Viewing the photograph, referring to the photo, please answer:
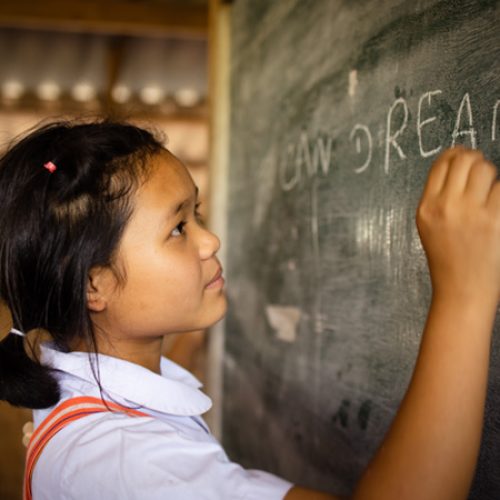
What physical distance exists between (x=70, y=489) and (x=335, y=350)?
54 cm

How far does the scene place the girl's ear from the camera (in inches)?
33.7

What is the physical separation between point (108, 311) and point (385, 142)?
50 cm

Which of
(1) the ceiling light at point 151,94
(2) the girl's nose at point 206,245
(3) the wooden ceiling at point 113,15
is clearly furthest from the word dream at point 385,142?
(1) the ceiling light at point 151,94

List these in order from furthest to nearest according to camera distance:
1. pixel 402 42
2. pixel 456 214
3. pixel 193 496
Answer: pixel 402 42, pixel 193 496, pixel 456 214

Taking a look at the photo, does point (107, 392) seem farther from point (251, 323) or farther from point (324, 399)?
point (251, 323)

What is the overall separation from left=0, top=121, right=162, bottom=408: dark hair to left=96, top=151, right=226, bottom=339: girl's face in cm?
3

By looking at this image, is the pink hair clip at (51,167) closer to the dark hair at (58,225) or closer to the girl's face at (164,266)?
the dark hair at (58,225)

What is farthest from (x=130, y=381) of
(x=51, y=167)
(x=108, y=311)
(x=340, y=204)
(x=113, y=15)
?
(x=113, y=15)

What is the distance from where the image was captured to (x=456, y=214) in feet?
1.69

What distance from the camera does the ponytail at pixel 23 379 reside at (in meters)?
0.84

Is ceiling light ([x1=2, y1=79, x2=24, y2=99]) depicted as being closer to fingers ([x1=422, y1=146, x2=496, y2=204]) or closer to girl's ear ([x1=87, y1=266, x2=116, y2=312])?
girl's ear ([x1=87, y1=266, x2=116, y2=312])

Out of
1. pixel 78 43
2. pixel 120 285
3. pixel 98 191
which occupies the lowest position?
pixel 120 285

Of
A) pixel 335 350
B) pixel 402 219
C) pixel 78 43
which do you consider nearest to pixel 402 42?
pixel 402 219

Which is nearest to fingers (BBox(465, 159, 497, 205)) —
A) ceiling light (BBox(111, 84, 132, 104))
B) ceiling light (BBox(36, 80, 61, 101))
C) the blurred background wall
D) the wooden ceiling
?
the blurred background wall
